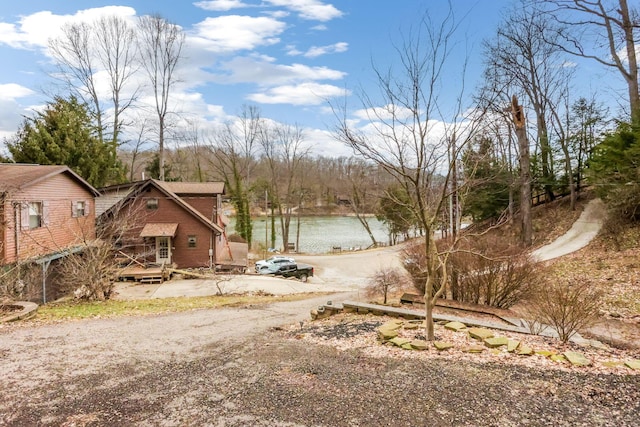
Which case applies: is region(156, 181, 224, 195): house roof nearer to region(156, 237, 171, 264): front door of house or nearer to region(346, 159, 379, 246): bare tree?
region(156, 237, 171, 264): front door of house

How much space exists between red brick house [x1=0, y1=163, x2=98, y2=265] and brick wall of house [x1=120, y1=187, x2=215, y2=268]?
10.3 feet

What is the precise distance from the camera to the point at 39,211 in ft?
47.4

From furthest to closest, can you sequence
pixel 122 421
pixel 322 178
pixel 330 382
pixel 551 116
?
pixel 322 178 → pixel 551 116 → pixel 330 382 → pixel 122 421

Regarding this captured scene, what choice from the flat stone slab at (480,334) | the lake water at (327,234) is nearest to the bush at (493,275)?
the flat stone slab at (480,334)

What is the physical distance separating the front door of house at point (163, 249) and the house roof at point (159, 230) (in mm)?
657

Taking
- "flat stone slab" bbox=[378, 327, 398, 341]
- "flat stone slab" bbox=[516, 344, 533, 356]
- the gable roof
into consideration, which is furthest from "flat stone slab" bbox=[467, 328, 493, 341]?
the gable roof

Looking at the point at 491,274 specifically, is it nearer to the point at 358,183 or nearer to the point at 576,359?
the point at 576,359

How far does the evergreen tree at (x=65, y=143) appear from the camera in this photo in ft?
72.5

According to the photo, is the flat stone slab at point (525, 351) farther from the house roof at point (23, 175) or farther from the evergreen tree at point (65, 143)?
the evergreen tree at point (65, 143)

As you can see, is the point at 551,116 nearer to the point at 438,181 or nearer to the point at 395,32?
the point at 438,181

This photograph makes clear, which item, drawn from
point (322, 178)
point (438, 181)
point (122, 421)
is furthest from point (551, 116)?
point (322, 178)

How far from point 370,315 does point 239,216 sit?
97.2ft

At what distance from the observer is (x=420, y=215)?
18.5 feet

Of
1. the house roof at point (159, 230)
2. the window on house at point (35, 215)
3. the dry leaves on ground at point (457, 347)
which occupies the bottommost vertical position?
the dry leaves on ground at point (457, 347)
